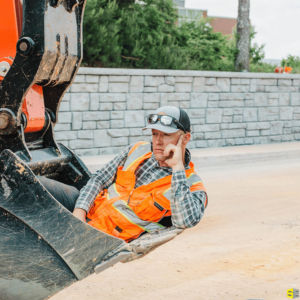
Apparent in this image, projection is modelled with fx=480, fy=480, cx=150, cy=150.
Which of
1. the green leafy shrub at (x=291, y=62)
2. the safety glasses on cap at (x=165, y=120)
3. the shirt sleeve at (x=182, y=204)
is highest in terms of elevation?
the green leafy shrub at (x=291, y=62)

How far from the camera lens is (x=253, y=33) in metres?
20.2

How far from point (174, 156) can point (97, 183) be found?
2.09 ft

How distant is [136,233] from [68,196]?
0.55 metres

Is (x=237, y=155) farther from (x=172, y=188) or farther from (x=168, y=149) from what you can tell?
(x=172, y=188)

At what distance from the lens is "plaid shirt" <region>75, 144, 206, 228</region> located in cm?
302

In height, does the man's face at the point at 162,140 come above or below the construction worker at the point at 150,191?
above

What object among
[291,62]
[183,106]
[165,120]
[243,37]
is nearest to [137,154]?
[165,120]

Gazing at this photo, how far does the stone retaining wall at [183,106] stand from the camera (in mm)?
10492

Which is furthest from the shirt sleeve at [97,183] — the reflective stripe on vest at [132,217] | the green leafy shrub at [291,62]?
the green leafy shrub at [291,62]

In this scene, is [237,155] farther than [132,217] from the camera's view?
Yes

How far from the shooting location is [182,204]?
302cm

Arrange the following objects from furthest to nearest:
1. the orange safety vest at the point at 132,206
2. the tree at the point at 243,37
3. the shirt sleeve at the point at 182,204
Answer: the tree at the point at 243,37, the orange safety vest at the point at 132,206, the shirt sleeve at the point at 182,204

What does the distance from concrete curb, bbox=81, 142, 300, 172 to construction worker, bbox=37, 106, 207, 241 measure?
6195 mm

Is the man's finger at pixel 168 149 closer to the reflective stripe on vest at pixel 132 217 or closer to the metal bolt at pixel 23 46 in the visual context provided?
the reflective stripe on vest at pixel 132 217
